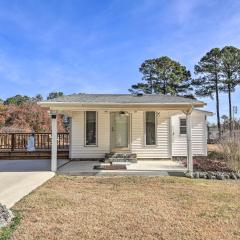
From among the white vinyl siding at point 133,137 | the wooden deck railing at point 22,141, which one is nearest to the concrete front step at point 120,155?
the white vinyl siding at point 133,137

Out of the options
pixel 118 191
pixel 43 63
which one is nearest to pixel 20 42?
pixel 43 63

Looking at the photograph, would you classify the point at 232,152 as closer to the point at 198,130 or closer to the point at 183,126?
the point at 198,130

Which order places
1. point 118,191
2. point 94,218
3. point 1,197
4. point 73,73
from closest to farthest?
point 94,218, point 1,197, point 118,191, point 73,73

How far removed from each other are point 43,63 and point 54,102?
14089mm

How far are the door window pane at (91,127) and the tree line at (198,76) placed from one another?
16.4 metres

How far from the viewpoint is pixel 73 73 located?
26.5 meters

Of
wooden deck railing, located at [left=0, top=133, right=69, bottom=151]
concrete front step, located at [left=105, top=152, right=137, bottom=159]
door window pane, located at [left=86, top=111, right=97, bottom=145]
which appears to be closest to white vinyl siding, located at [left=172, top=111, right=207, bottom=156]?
concrete front step, located at [left=105, top=152, right=137, bottom=159]

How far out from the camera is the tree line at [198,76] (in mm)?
28234

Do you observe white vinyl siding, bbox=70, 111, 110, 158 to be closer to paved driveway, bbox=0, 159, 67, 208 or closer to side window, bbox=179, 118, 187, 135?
paved driveway, bbox=0, 159, 67, 208

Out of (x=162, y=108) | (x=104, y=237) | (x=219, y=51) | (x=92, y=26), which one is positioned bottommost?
(x=104, y=237)

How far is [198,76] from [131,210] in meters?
26.4

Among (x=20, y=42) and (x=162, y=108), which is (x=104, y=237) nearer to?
(x=162, y=108)

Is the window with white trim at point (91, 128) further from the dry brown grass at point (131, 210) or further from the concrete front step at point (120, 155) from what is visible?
the dry brown grass at point (131, 210)

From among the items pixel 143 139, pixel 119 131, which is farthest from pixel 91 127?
pixel 143 139
